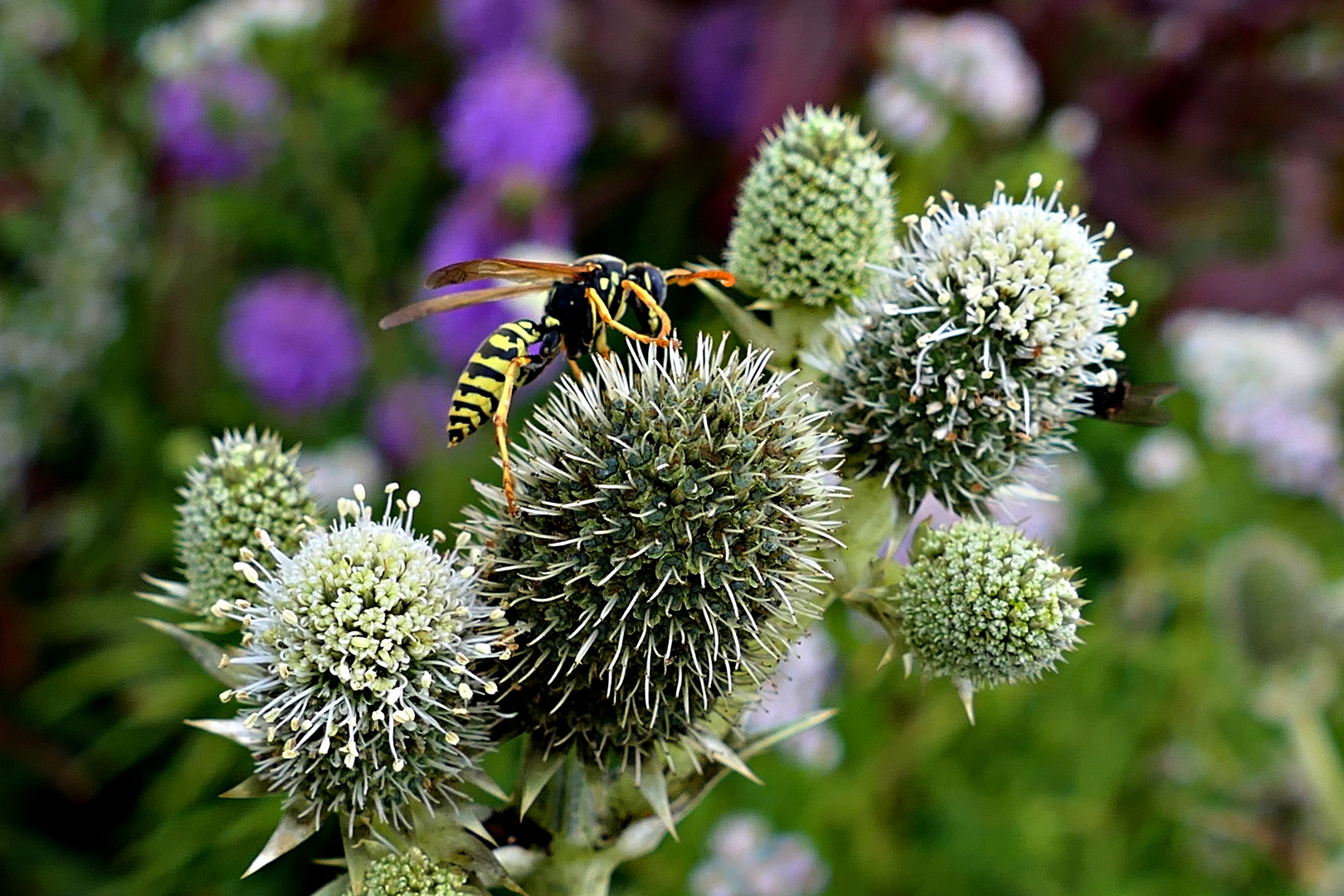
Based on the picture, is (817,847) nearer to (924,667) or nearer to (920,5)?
(924,667)

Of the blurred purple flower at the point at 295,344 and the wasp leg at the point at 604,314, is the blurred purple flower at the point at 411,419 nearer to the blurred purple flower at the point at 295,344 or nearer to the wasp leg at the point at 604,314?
the blurred purple flower at the point at 295,344

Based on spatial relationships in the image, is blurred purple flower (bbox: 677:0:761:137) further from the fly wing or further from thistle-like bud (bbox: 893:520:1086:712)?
thistle-like bud (bbox: 893:520:1086:712)

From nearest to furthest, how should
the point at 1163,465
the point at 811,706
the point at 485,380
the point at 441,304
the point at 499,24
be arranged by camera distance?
1. the point at 441,304
2. the point at 485,380
3. the point at 811,706
4. the point at 1163,465
5. the point at 499,24

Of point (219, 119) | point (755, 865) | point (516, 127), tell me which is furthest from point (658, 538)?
point (219, 119)

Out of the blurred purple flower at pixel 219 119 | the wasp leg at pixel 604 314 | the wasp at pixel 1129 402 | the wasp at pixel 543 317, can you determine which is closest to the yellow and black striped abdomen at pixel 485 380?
the wasp at pixel 543 317

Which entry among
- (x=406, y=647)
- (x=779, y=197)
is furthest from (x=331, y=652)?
(x=779, y=197)

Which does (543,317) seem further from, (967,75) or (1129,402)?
(967,75)
